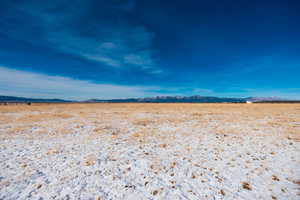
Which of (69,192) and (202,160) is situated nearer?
(69,192)

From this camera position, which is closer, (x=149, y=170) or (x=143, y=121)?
(x=149, y=170)

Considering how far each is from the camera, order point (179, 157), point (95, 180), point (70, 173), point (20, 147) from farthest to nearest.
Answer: point (20, 147), point (179, 157), point (70, 173), point (95, 180)

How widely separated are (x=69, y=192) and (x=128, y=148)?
476 centimetres

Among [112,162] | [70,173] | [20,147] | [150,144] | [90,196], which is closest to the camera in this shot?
[90,196]

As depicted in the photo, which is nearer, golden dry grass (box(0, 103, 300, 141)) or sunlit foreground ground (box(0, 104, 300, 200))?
sunlit foreground ground (box(0, 104, 300, 200))

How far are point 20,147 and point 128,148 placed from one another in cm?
685

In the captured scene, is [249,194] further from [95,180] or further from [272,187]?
[95,180]

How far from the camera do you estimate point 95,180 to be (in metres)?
5.83

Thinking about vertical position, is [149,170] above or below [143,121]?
below

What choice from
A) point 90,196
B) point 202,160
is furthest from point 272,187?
point 90,196

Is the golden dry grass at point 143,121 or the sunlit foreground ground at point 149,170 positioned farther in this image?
the golden dry grass at point 143,121

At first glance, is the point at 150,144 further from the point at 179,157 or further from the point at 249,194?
the point at 249,194

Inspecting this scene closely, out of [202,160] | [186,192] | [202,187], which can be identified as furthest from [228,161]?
[186,192]

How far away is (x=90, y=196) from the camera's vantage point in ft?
16.1
